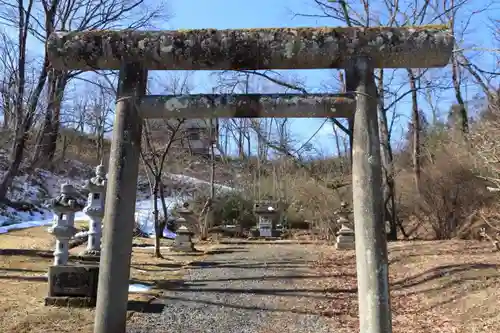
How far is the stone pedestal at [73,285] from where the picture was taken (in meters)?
6.92

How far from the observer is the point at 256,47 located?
14.4 ft

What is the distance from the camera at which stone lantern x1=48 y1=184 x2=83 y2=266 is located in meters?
8.30

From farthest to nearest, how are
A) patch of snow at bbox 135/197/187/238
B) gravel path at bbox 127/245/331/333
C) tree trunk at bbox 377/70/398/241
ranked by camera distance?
patch of snow at bbox 135/197/187/238 → tree trunk at bbox 377/70/398/241 → gravel path at bbox 127/245/331/333

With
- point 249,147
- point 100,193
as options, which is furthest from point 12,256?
point 249,147

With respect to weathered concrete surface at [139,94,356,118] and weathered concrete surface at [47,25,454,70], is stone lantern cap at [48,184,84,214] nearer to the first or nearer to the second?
weathered concrete surface at [47,25,454,70]

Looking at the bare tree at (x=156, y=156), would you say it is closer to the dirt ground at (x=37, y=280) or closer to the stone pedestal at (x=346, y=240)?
the dirt ground at (x=37, y=280)

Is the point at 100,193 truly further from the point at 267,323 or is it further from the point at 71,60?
the point at 71,60

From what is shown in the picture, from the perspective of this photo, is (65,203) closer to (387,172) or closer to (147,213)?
(387,172)

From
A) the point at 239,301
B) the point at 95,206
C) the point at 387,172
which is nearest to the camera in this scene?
the point at 239,301

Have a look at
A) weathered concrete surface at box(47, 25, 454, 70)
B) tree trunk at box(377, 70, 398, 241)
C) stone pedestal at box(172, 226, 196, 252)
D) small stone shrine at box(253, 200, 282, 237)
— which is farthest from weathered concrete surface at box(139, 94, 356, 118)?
small stone shrine at box(253, 200, 282, 237)

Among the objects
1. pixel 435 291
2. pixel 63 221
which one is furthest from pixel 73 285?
pixel 435 291

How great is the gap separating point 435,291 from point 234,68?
Result: 5981mm

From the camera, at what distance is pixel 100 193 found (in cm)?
973

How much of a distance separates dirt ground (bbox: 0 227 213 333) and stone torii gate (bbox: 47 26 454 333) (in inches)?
89.6
